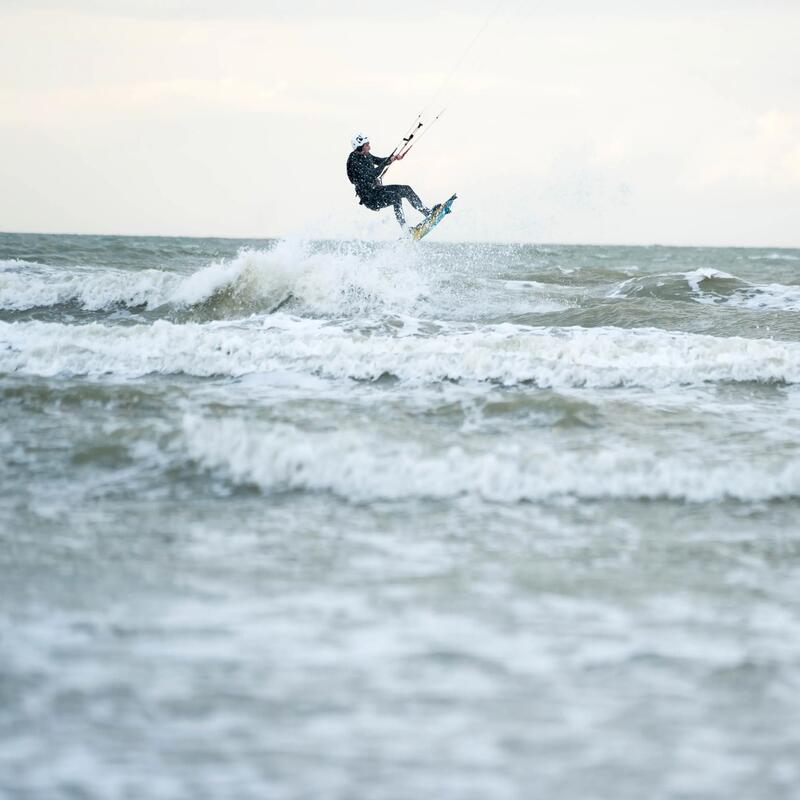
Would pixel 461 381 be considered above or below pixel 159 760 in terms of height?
above

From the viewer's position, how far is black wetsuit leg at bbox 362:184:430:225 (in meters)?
13.7

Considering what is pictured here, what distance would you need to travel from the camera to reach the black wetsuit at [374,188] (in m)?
13.3

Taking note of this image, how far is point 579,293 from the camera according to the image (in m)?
17.1

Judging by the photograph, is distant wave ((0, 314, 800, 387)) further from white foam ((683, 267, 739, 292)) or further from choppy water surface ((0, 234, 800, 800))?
white foam ((683, 267, 739, 292))

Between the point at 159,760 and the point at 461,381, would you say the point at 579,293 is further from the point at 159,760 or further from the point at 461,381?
the point at 159,760

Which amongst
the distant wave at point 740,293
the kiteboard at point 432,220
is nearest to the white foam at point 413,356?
the kiteboard at point 432,220

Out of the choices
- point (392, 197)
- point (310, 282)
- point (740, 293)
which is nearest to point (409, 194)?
point (392, 197)

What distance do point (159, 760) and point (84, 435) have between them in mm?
4277

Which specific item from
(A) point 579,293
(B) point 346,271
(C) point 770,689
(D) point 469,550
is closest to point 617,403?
(D) point 469,550

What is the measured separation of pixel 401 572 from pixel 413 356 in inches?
222

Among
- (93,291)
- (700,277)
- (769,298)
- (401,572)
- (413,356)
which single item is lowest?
(401,572)

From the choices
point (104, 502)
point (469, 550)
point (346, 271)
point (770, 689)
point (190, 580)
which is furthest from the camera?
point (346, 271)

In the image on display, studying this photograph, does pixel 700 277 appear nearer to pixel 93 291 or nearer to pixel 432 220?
pixel 432 220

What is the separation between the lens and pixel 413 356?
980 centimetres
